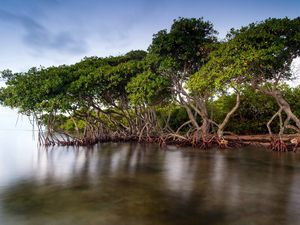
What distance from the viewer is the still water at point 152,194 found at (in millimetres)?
4617

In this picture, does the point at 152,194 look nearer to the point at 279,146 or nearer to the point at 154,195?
the point at 154,195

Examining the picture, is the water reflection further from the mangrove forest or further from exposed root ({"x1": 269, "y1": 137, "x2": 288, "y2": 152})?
the mangrove forest

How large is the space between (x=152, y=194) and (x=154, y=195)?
9 cm

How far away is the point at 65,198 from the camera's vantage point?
5820 mm

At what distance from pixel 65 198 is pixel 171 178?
10.6ft

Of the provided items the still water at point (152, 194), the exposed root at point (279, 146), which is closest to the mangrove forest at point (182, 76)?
the exposed root at point (279, 146)

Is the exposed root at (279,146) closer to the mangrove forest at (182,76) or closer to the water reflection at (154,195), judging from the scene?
the mangrove forest at (182,76)

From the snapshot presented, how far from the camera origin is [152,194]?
20.0 ft

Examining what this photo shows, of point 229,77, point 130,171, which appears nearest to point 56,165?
point 130,171

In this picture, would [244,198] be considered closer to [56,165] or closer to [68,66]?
[56,165]

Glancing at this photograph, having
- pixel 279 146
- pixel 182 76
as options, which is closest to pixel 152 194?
pixel 279 146

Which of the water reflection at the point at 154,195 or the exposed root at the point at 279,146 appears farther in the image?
the exposed root at the point at 279,146

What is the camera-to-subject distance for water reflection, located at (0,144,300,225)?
4.63 m

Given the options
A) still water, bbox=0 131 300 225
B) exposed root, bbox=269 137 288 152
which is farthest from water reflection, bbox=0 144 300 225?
exposed root, bbox=269 137 288 152
